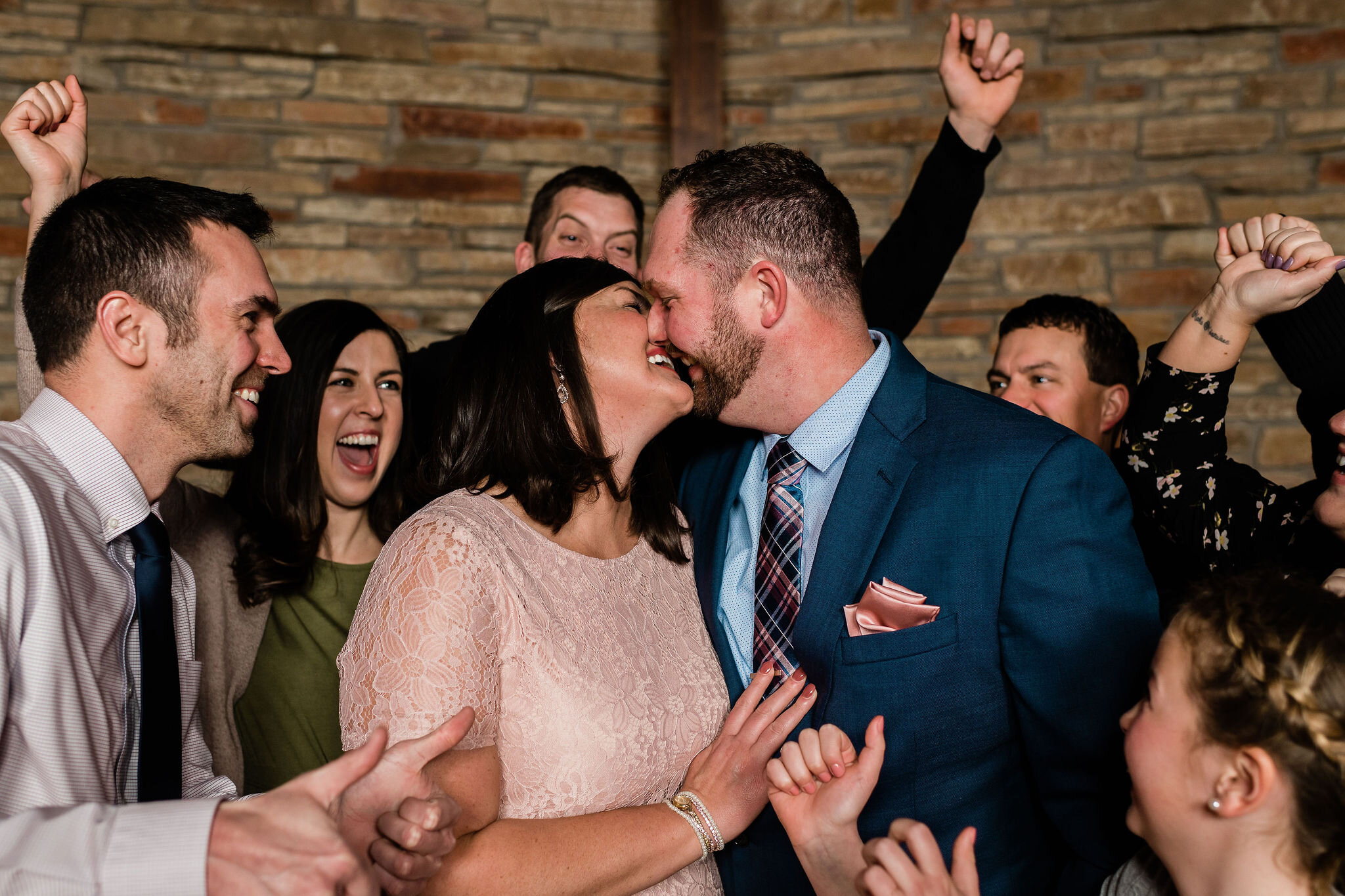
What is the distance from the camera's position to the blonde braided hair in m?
1.17

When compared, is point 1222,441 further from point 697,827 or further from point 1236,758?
point 697,827

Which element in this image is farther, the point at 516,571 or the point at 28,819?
the point at 516,571

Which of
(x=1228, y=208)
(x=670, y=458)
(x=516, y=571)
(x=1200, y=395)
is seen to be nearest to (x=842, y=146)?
(x=1228, y=208)

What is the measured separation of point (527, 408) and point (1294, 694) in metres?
1.20

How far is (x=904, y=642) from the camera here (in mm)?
1636

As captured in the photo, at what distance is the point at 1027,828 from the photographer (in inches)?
67.4

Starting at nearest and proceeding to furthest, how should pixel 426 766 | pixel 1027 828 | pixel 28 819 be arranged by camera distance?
pixel 28 819 → pixel 426 766 → pixel 1027 828

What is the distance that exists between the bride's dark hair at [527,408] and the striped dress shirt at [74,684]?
510mm

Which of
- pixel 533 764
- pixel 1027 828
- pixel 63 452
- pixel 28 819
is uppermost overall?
pixel 63 452

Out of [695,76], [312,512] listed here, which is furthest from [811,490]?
[695,76]

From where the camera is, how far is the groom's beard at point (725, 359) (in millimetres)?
1923

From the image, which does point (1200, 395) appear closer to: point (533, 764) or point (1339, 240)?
point (533, 764)

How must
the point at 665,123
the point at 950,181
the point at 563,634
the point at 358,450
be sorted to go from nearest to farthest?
1. the point at 563,634
2. the point at 950,181
3. the point at 358,450
4. the point at 665,123

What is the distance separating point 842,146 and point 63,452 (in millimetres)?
3246
